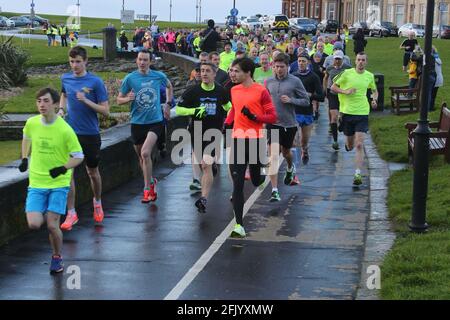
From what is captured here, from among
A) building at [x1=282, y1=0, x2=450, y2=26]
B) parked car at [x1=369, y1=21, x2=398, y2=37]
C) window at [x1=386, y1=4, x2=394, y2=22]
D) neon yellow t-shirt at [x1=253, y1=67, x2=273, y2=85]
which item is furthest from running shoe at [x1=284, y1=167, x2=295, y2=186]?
window at [x1=386, y1=4, x2=394, y2=22]

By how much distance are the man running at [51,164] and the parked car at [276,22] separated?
6848 centimetres

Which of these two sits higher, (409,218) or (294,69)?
(294,69)

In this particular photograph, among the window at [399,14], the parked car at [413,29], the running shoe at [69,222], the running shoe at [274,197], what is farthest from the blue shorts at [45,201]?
the window at [399,14]

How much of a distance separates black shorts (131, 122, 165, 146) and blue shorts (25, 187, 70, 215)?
3.48m

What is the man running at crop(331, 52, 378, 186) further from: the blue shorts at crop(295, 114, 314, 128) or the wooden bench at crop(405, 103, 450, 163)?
the wooden bench at crop(405, 103, 450, 163)

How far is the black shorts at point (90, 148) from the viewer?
10344 mm

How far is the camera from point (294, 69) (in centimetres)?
1667

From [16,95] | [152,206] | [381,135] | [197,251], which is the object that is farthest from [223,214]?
[16,95]

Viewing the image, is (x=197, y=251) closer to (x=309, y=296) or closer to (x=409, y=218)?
(x=309, y=296)

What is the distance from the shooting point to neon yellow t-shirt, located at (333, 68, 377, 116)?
1316cm

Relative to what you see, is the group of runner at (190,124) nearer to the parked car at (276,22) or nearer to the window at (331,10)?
the parked car at (276,22)

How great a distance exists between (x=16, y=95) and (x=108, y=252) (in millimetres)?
19498

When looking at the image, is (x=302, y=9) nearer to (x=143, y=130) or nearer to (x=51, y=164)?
(x=143, y=130)

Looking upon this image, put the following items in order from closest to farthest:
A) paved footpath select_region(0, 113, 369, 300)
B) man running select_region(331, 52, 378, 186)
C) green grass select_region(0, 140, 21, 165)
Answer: paved footpath select_region(0, 113, 369, 300)
man running select_region(331, 52, 378, 186)
green grass select_region(0, 140, 21, 165)
